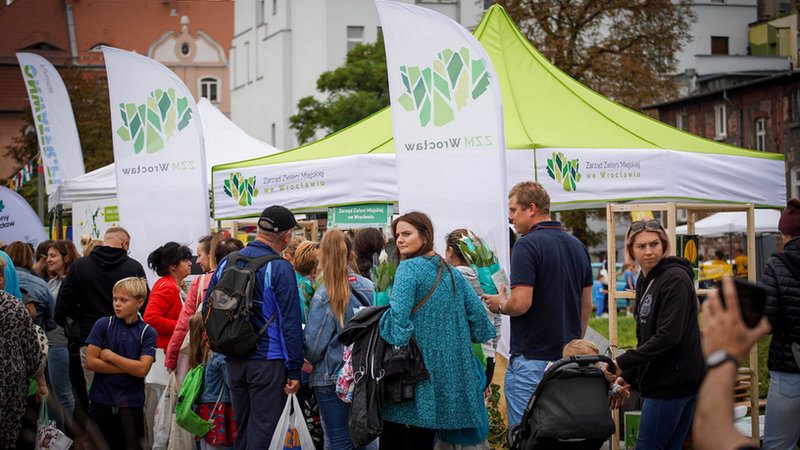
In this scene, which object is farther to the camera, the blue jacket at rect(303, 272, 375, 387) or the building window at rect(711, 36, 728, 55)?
the building window at rect(711, 36, 728, 55)

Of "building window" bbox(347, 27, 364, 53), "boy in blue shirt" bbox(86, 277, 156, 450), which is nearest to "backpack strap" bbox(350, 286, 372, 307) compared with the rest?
"boy in blue shirt" bbox(86, 277, 156, 450)

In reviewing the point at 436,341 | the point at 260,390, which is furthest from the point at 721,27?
the point at 436,341

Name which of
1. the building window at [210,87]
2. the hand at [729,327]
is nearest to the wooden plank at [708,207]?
the hand at [729,327]

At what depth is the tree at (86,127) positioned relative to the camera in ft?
148

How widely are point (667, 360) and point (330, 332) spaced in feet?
7.15

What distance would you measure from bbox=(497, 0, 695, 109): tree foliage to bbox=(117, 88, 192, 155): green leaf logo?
16748 mm

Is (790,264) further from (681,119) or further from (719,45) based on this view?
(719,45)

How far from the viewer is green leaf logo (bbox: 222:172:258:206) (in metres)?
12.2

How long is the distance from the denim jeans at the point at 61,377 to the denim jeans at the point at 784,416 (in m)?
5.99

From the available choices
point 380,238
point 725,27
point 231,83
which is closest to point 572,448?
point 380,238

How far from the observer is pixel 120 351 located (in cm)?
811

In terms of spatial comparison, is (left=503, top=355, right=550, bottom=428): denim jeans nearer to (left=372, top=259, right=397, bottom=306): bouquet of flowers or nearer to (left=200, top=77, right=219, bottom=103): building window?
(left=372, top=259, right=397, bottom=306): bouquet of flowers

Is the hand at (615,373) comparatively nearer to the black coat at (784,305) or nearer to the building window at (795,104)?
the black coat at (784,305)

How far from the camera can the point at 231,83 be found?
75.1 metres
